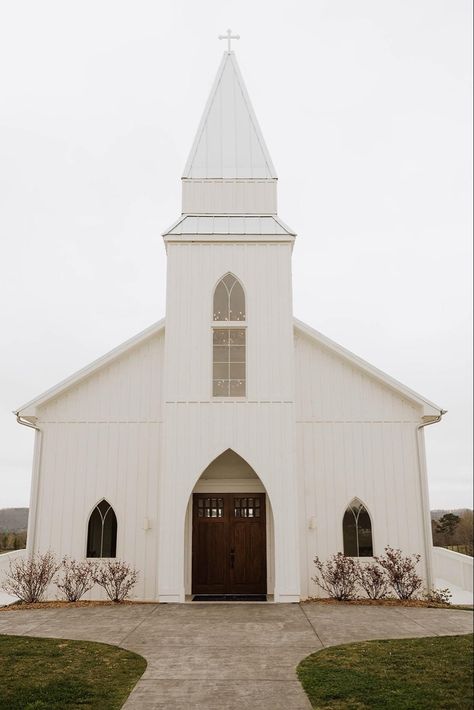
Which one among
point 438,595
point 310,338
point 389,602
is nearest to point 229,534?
point 389,602

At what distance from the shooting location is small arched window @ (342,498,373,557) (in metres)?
14.7

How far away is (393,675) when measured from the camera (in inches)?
292

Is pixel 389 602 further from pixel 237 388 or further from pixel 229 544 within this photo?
pixel 237 388

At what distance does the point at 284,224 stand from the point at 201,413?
551cm

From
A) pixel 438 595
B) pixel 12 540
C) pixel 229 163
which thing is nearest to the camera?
pixel 438 595

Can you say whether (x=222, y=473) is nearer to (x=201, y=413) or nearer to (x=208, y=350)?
(x=201, y=413)

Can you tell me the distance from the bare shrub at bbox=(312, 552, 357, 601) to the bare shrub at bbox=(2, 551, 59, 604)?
644 centimetres

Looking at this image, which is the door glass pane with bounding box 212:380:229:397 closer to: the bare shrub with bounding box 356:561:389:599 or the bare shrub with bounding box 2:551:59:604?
the bare shrub with bounding box 356:561:389:599

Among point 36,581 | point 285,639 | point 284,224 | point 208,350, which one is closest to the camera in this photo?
point 285,639

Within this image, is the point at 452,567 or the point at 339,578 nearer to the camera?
the point at 339,578

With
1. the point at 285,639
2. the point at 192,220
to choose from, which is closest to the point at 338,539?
the point at 285,639

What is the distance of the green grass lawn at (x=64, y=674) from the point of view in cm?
674

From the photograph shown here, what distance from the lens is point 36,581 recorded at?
13633 mm

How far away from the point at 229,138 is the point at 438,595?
44.1 feet
